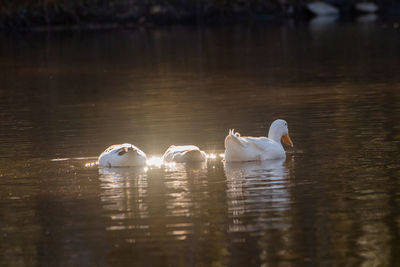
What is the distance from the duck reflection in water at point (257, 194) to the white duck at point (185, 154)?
396 mm

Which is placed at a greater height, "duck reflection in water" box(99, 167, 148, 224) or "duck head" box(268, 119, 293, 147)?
"duck head" box(268, 119, 293, 147)

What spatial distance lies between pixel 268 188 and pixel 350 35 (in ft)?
113

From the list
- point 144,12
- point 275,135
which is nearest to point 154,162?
point 275,135

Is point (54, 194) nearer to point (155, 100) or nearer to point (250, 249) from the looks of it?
point (250, 249)

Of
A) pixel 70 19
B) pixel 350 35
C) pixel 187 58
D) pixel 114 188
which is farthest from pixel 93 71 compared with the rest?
pixel 70 19

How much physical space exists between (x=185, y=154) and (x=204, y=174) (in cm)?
69

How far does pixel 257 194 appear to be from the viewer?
10.9 metres

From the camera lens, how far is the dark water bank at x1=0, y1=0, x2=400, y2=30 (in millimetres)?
65375

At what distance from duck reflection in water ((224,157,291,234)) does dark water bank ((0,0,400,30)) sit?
52.5m

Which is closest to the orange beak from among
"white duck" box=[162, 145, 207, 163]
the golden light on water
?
"white duck" box=[162, 145, 207, 163]

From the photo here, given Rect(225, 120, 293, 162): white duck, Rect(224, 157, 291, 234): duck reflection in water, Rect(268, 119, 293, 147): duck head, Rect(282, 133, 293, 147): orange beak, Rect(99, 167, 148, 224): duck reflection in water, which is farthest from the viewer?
Rect(282, 133, 293, 147): orange beak

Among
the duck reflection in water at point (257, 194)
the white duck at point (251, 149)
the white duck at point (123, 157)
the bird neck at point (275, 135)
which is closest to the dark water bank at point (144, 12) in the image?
the bird neck at point (275, 135)

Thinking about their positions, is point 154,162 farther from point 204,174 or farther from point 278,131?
point 278,131

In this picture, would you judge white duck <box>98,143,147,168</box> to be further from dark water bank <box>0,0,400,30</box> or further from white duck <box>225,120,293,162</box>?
dark water bank <box>0,0,400,30</box>
